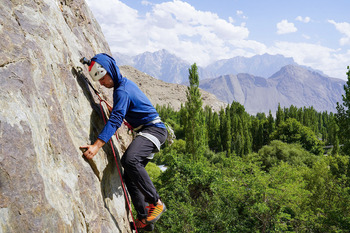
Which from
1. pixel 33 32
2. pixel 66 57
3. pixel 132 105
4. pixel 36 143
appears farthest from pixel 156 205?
pixel 33 32

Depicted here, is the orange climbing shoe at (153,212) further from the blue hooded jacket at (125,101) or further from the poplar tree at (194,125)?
the poplar tree at (194,125)

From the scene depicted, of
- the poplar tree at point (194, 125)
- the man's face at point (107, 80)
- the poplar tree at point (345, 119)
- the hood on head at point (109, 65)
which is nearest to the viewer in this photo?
the hood on head at point (109, 65)

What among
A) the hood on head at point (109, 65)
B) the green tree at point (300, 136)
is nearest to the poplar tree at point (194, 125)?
the hood on head at point (109, 65)

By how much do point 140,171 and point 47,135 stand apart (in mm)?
1714

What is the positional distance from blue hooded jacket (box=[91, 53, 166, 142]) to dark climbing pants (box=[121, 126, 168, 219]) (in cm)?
25

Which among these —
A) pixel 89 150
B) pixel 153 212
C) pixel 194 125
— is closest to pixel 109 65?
pixel 89 150

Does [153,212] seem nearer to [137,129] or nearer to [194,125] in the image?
[137,129]

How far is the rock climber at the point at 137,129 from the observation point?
4.22 m

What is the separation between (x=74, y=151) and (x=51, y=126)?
0.51m

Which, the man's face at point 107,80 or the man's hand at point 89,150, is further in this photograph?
the man's face at point 107,80

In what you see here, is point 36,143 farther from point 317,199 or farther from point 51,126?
point 317,199

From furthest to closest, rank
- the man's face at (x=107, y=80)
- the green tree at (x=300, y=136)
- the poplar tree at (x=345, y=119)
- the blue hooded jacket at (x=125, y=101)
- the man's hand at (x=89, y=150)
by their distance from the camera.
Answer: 1. the green tree at (x=300, y=136)
2. the poplar tree at (x=345, y=119)
3. the man's face at (x=107, y=80)
4. the blue hooded jacket at (x=125, y=101)
5. the man's hand at (x=89, y=150)

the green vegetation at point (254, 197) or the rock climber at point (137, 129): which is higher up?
the rock climber at point (137, 129)

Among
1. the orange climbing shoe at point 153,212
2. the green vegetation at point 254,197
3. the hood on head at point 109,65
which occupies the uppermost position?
the hood on head at point 109,65
